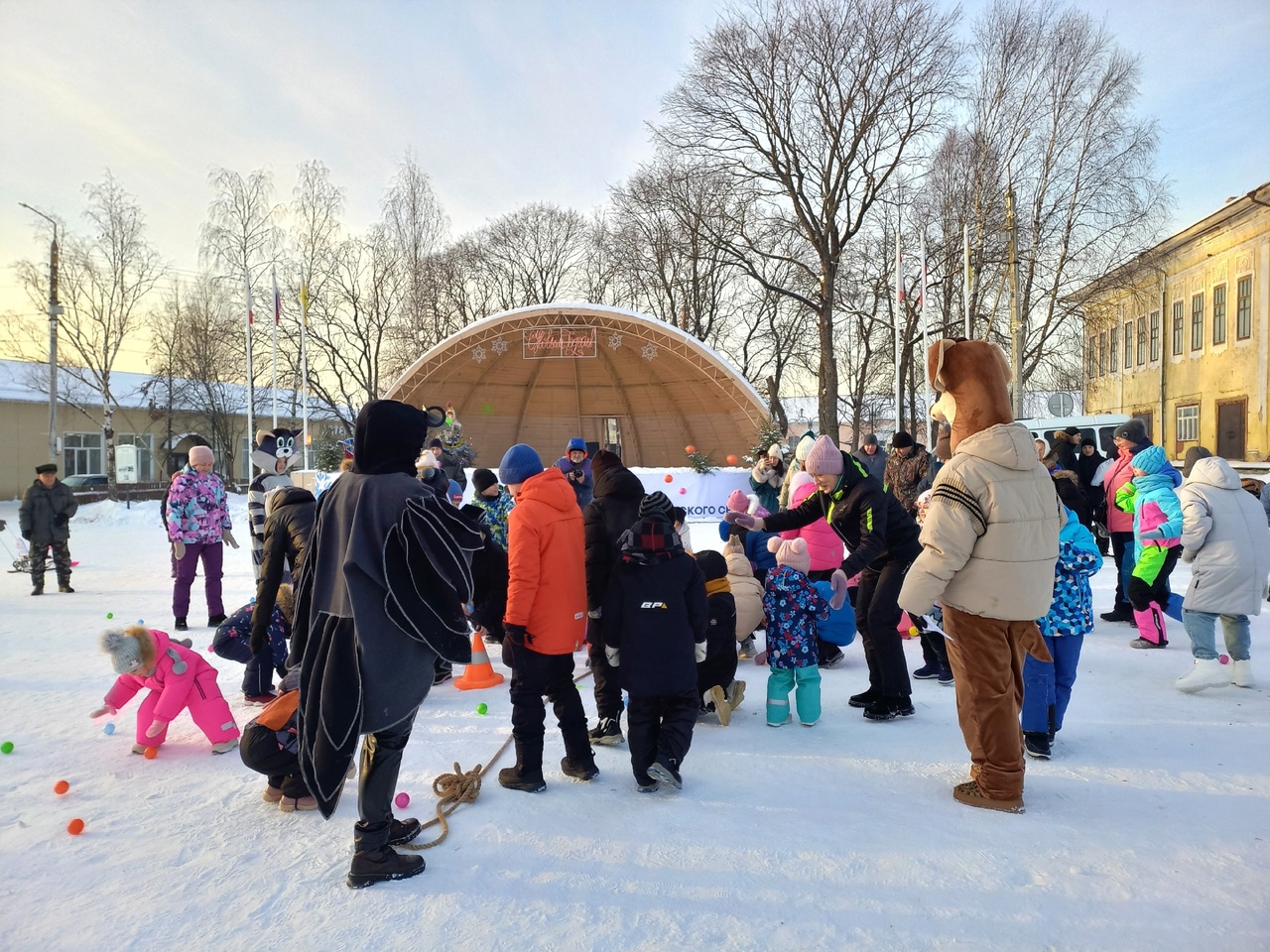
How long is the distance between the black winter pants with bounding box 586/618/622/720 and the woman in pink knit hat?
3.80 feet

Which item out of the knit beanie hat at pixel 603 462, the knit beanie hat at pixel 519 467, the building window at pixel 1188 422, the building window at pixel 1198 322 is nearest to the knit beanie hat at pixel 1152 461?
the knit beanie hat at pixel 603 462

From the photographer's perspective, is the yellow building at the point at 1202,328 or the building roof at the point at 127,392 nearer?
the yellow building at the point at 1202,328

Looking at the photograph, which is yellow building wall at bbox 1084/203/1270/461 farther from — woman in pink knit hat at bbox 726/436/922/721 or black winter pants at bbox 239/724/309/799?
black winter pants at bbox 239/724/309/799

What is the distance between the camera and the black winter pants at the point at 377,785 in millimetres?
3010

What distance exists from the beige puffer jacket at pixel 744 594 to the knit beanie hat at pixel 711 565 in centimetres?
77

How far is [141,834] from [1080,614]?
466 cm

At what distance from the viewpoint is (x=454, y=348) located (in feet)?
71.9

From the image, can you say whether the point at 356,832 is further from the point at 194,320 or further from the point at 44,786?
the point at 194,320

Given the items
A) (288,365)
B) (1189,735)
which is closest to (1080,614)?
(1189,735)

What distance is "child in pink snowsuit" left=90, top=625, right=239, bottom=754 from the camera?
4109mm

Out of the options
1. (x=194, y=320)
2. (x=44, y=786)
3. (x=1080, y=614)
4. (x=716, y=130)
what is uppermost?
(x=716, y=130)

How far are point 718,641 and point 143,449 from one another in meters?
38.8

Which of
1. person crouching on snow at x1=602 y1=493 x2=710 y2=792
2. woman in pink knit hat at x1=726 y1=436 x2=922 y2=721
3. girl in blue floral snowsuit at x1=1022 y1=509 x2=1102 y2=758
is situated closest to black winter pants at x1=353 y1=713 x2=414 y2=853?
person crouching on snow at x1=602 y1=493 x2=710 y2=792

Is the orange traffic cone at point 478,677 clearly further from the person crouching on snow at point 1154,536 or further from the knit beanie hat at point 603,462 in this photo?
the person crouching on snow at point 1154,536
